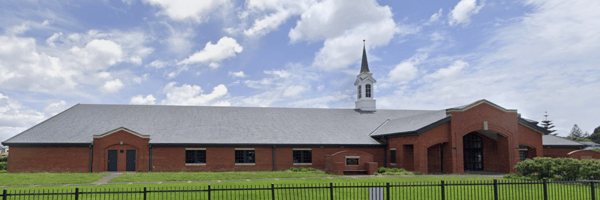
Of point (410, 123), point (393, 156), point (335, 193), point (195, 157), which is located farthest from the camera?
point (410, 123)

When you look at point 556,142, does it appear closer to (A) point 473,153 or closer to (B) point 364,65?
(A) point 473,153

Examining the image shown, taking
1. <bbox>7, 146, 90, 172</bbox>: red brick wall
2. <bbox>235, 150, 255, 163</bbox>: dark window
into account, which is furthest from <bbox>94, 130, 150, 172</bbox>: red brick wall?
<bbox>235, 150, 255, 163</bbox>: dark window

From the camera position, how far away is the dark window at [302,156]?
1384 inches

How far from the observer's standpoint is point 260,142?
34312 mm

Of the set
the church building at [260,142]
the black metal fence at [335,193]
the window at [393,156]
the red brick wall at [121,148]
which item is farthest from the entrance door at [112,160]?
the window at [393,156]

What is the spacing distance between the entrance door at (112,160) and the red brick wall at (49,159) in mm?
1460

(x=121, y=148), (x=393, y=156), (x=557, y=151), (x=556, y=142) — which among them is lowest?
(x=393, y=156)

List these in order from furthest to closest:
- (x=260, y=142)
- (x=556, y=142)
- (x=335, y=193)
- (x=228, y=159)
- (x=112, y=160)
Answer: (x=556, y=142)
(x=260, y=142)
(x=228, y=159)
(x=112, y=160)
(x=335, y=193)

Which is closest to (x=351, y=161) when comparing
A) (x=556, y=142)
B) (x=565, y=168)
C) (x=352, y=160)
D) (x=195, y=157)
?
(x=352, y=160)

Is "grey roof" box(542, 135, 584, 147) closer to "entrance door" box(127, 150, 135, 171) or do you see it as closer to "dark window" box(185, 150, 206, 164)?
"dark window" box(185, 150, 206, 164)

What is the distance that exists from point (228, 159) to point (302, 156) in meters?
5.84

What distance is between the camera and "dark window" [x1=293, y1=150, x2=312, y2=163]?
35.2 m

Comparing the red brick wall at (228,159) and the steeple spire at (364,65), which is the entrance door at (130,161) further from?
the steeple spire at (364,65)

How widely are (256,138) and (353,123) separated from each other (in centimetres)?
1017
